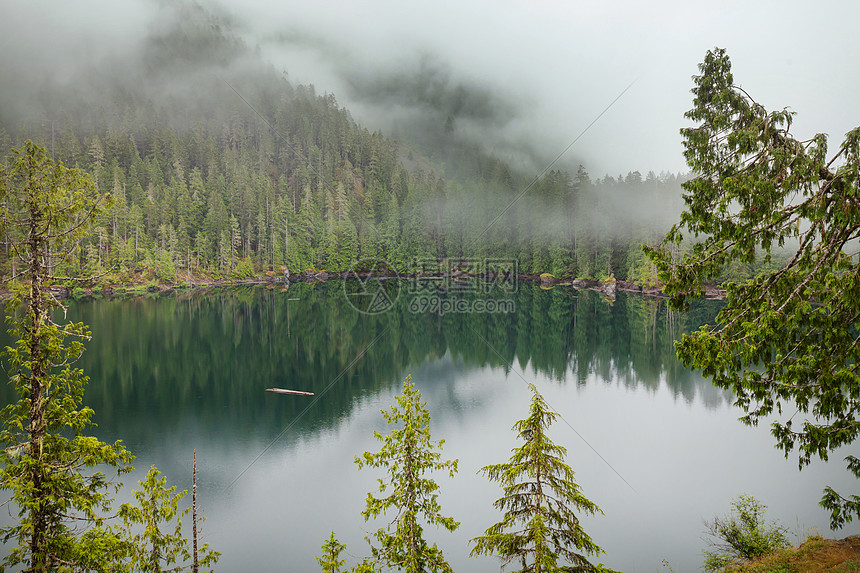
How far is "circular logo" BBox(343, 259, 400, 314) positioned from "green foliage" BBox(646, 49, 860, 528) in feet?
168

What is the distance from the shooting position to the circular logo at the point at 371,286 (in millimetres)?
63041

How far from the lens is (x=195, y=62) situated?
194 m

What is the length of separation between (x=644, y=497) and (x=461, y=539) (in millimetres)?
6790

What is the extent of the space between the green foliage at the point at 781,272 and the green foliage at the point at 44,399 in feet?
29.4

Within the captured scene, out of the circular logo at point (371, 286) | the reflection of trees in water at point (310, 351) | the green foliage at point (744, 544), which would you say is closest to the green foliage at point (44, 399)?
the green foliage at point (744, 544)

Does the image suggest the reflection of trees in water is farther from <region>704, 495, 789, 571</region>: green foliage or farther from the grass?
the grass

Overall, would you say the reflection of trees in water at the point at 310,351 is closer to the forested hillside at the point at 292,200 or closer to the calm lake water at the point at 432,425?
the calm lake water at the point at 432,425

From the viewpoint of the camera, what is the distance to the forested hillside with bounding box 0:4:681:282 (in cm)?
7881

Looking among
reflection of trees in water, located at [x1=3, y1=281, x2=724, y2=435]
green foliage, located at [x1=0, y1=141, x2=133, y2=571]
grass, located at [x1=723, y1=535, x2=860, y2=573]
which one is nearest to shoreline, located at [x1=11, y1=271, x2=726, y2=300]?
reflection of trees in water, located at [x1=3, y1=281, x2=724, y2=435]

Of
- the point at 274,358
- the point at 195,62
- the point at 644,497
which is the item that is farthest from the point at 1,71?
the point at 644,497

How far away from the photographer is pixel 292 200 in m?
110

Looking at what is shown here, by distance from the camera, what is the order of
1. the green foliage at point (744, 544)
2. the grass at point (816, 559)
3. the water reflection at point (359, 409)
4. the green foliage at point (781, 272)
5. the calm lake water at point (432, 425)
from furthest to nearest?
the water reflection at point (359, 409) < the calm lake water at point (432, 425) < the green foliage at point (744, 544) < the grass at point (816, 559) < the green foliage at point (781, 272)

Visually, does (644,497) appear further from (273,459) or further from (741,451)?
(273,459)

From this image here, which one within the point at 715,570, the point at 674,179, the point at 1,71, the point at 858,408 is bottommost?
the point at 715,570
